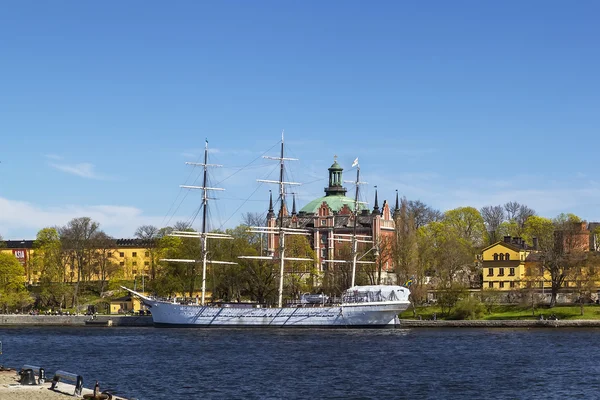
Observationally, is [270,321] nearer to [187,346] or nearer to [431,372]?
[187,346]

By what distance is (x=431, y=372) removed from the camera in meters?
61.8

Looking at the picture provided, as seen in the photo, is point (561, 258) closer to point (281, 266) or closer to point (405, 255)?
point (405, 255)

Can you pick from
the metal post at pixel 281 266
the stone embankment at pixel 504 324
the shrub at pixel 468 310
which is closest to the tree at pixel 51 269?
the metal post at pixel 281 266

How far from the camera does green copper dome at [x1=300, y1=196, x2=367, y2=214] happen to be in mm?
173750

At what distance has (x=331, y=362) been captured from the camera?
225 feet

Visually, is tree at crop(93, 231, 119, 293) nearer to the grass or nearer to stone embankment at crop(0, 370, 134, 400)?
the grass

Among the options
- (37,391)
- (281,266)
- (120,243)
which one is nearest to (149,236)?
(120,243)

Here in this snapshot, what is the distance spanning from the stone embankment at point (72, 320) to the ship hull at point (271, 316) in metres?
5.73

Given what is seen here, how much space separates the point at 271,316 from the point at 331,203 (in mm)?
61125

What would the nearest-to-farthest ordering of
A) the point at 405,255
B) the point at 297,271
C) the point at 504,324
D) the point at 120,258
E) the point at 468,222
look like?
the point at 504,324 < the point at 405,255 < the point at 297,271 < the point at 468,222 < the point at 120,258

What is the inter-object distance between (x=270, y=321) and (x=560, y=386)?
64.5 metres

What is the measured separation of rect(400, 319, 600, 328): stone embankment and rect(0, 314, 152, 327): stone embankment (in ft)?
110

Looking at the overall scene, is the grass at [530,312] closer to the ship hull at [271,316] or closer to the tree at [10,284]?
the ship hull at [271,316]

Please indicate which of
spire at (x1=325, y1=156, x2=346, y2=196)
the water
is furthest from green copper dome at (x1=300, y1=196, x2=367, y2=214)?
the water
